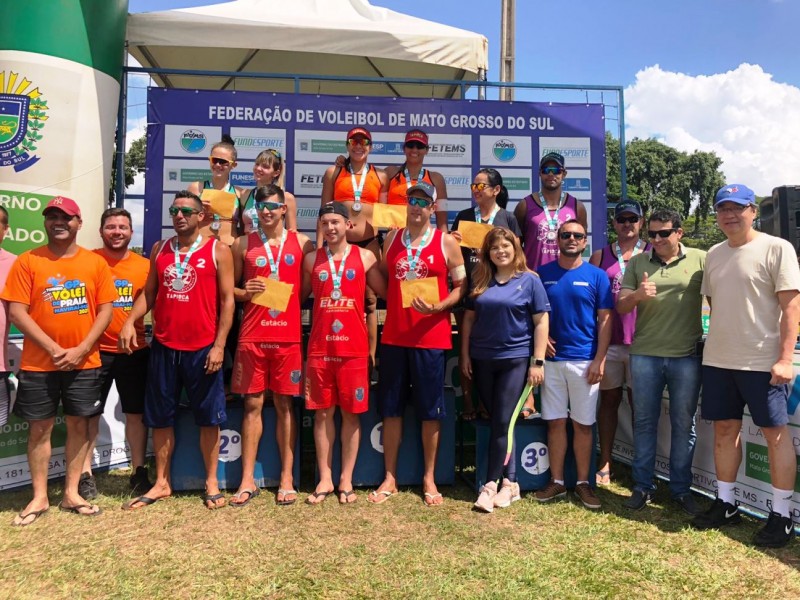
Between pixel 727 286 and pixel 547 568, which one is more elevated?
pixel 727 286

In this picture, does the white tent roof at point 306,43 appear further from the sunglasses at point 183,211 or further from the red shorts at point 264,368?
the red shorts at point 264,368

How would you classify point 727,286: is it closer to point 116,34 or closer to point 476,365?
point 476,365

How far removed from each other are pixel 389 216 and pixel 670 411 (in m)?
2.42

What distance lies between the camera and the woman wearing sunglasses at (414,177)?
4.48 metres

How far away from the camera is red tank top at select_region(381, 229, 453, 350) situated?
12.0 ft

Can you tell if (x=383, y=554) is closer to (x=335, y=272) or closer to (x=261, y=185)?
(x=335, y=272)

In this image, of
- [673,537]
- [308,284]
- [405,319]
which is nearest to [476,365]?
[405,319]

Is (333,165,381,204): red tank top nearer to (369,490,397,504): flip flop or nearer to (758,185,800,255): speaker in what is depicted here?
(369,490,397,504): flip flop

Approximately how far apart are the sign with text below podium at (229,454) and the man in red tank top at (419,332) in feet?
2.51

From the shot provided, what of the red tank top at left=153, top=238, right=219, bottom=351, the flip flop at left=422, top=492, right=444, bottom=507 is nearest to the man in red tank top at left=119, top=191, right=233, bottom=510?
the red tank top at left=153, top=238, right=219, bottom=351

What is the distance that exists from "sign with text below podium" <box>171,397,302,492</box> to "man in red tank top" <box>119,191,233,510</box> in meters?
0.20

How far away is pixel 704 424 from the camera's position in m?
3.91

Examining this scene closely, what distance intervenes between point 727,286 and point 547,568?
1.98 metres

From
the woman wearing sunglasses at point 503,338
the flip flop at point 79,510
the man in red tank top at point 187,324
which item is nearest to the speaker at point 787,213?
the woman wearing sunglasses at point 503,338
